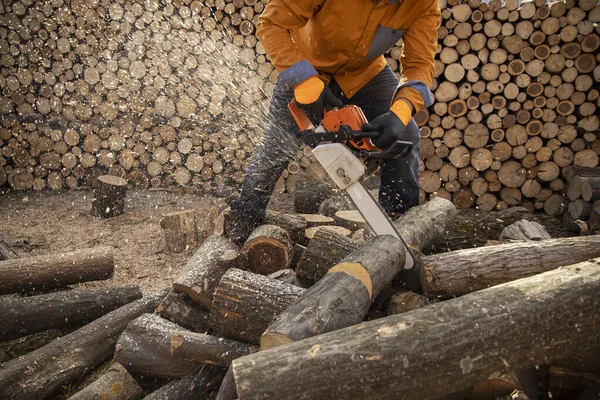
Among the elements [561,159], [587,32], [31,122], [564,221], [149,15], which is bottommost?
[564,221]

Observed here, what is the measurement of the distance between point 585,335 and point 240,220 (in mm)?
1967

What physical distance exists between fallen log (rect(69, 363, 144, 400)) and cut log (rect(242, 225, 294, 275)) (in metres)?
0.92

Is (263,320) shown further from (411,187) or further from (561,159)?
(561,159)

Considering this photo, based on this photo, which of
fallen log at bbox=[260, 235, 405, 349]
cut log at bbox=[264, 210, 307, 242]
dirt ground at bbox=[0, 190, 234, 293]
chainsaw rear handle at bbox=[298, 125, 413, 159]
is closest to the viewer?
fallen log at bbox=[260, 235, 405, 349]

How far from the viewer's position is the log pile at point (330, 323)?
116 cm

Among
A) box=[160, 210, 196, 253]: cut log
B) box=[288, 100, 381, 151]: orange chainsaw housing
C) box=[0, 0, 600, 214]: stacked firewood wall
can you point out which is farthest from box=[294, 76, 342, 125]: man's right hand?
box=[0, 0, 600, 214]: stacked firewood wall

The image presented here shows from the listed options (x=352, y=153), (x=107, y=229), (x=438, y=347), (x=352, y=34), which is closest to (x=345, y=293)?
(x=438, y=347)

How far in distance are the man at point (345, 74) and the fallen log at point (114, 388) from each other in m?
1.14

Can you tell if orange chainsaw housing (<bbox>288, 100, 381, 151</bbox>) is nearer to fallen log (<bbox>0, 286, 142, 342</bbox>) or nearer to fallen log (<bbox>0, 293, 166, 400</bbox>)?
fallen log (<bbox>0, 293, 166, 400</bbox>)

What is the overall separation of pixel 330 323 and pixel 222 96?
3.99 meters

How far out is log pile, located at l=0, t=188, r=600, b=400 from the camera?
3.79 ft

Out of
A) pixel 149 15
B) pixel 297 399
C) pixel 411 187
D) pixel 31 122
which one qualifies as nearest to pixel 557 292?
pixel 297 399

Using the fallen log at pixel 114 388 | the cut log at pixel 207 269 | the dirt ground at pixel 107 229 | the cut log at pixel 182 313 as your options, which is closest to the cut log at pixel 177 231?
the dirt ground at pixel 107 229

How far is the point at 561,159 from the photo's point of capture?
4273mm
